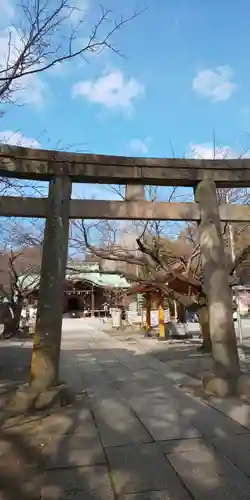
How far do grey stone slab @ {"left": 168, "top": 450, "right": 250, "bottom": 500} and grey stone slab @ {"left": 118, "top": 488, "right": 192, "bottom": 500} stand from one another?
0.25 feet

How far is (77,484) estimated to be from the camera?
321 centimetres

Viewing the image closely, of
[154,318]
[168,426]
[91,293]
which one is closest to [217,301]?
[168,426]

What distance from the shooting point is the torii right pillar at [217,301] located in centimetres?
623

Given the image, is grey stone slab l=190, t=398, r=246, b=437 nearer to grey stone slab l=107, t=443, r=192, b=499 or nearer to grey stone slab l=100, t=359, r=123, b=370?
grey stone slab l=107, t=443, r=192, b=499

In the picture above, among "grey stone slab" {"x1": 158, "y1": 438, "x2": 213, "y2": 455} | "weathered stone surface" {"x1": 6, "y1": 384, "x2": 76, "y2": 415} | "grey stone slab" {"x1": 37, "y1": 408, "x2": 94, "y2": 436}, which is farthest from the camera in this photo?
"weathered stone surface" {"x1": 6, "y1": 384, "x2": 76, "y2": 415}

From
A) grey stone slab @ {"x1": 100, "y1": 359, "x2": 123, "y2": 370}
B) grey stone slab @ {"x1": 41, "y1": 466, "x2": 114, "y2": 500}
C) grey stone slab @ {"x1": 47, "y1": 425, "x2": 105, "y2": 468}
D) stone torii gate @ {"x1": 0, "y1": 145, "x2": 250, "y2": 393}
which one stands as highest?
stone torii gate @ {"x1": 0, "y1": 145, "x2": 250, "y2": 393}

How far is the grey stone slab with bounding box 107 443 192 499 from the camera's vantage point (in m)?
3.09

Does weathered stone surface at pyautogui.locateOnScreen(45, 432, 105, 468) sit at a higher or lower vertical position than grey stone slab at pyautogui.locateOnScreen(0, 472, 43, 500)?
higher

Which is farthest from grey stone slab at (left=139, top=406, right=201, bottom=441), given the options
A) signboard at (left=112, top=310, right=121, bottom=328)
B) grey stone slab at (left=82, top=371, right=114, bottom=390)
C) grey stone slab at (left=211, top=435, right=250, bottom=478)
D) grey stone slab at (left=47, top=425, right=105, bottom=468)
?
signboard at (left=112, top=310, right=121, bottom=328)

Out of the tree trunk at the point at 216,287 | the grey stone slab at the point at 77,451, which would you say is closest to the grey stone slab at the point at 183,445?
the grey stone slab at the point at 77,451

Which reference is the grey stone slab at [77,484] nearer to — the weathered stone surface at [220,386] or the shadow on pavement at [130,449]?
the shadow on pavement at [130,449]

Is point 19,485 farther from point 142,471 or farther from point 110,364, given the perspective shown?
point 110,364

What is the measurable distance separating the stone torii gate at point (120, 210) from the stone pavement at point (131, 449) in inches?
34.8

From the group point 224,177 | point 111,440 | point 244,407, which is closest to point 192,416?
point 244,407
